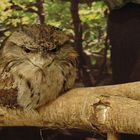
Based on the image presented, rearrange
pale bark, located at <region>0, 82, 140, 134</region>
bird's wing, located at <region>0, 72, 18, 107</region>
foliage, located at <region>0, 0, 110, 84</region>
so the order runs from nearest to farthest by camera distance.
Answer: pale bark, located at <region>0, 82, 140, 134</region>, bird's wing, located at <region>0, 72, 18, 107</region>, foliage, located at <region>0, 0, 110, 84</region>

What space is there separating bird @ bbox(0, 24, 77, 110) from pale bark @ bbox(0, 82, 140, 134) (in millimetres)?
32

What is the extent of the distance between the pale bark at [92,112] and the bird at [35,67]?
3cm

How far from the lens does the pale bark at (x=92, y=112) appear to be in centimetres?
92

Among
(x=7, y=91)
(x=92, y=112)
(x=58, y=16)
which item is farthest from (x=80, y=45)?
(x=92, y=112)

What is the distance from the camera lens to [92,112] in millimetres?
998

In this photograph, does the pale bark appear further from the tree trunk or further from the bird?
the tree trunk

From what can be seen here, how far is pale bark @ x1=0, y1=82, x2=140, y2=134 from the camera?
917mm

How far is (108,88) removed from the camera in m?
1.05

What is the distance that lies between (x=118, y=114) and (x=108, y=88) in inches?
5.0

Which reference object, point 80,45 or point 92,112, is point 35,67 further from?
point 80,45

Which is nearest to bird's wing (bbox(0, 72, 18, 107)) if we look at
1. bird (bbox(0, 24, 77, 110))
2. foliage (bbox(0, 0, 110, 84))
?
bird (bbox(0, 24, 77, 110))

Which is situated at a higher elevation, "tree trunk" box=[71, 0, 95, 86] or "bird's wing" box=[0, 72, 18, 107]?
"bird's wing" box=[0, 72, 18, 107]

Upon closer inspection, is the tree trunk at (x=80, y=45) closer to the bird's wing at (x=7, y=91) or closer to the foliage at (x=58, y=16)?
the foliage at (x=58, y=16)

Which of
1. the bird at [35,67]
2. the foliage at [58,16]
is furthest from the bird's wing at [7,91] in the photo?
the foliage at [58,16]
